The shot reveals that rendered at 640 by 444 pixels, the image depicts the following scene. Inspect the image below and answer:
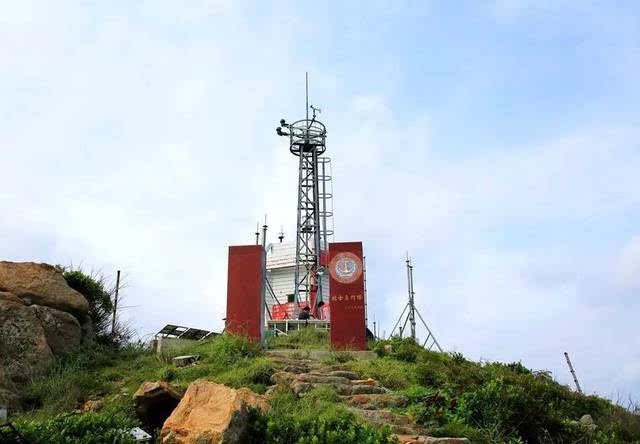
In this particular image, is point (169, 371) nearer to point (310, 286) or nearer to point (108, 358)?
point (108, 358)

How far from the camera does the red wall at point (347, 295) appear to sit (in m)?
13.6

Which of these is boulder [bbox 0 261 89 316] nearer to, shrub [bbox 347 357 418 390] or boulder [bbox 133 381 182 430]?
boulder [bbox 133 381 182 430]

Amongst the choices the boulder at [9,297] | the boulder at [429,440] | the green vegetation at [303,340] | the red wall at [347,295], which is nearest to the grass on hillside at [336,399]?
the boulder at [429,440]

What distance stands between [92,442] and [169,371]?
3740mm

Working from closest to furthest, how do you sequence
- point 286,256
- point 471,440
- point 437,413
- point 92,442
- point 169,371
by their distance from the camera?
point 92,442
point 471,440
point 437,413
point 169,371
point 286,256

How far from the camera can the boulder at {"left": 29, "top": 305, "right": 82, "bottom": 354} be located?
437 inches

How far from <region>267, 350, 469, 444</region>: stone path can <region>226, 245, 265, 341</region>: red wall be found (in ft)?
6.88

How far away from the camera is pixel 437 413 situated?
8.26 m

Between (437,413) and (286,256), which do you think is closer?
(437,413)

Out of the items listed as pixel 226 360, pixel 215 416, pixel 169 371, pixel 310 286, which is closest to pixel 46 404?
pixel 169 371

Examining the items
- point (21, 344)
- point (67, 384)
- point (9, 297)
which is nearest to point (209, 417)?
point (67, 384)

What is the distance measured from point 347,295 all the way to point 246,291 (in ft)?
7.27

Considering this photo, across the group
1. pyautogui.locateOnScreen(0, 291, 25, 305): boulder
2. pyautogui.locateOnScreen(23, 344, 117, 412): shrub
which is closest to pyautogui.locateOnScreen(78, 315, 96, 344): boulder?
pyautogui.locateOnScreen(23, 344, 117, 412): shrub

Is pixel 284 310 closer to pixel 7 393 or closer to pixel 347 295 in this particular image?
pixel 347 295
